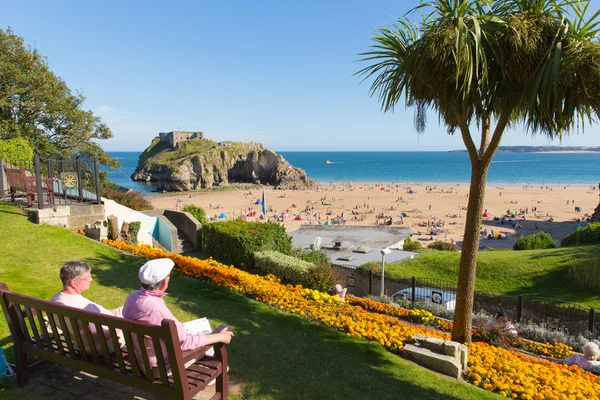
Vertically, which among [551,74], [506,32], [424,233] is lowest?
[424,233]

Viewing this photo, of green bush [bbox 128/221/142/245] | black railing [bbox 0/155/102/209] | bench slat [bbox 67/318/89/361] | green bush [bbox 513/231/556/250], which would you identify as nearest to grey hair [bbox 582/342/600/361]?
bench slat [bbox 67/318/89/361]

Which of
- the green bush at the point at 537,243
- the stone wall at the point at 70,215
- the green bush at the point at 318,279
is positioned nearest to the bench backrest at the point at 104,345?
the green bush at the point at 318,279

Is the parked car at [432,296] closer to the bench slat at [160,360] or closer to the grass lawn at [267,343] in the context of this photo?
the grass lawn at [267,343]

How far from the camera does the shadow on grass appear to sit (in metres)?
4.26

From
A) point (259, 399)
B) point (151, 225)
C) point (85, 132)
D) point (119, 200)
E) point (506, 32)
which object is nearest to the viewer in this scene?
point (259, 399)

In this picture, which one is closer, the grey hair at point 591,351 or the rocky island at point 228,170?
the grey hair at point 591,351

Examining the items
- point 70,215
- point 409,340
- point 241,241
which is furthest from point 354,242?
point 409,340

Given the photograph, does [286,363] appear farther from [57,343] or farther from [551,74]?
[551,74]

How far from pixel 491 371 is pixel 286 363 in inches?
106

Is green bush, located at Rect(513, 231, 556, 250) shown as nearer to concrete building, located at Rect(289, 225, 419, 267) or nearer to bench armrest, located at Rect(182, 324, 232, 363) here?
concrete building, located at Rect(289, 225, 419, 267)

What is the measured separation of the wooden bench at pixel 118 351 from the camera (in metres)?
2.80

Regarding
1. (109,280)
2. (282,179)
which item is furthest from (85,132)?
(282,179)

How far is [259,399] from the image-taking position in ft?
12.8

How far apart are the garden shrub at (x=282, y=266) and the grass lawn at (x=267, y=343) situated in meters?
2.62
